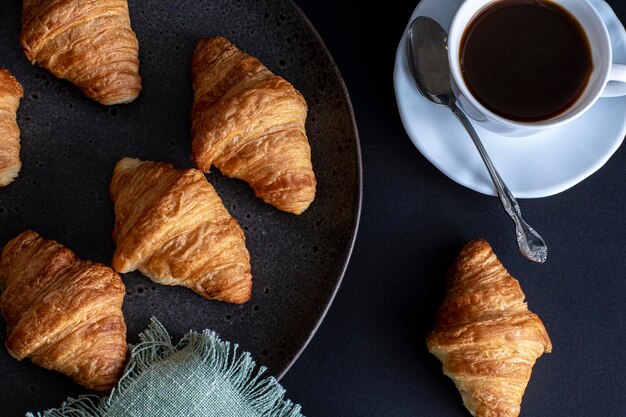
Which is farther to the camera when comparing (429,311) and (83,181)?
(429,311)

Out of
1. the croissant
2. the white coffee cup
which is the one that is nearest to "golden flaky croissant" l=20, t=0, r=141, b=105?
the white coffee cup

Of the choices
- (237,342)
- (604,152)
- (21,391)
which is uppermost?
(604,152)

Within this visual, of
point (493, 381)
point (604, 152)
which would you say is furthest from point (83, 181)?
point (604, 152)

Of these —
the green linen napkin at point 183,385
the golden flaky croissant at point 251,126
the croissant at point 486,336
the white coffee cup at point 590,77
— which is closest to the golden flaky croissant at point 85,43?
the golden flaky croissant at point 251,126

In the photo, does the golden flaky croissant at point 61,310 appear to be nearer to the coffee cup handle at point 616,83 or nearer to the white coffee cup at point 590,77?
the white coffee cup at point 590,77

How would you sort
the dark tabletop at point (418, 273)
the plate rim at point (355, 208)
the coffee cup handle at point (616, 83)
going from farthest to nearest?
1. the dark tabletop at point (418, 273)
2. the plate rim at point (355, 208)
3. the coffee cup handle at point (616, 83)

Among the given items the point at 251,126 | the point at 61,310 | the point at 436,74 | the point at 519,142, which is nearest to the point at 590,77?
the point at 519,142

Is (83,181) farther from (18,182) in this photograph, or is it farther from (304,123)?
(304,123)
